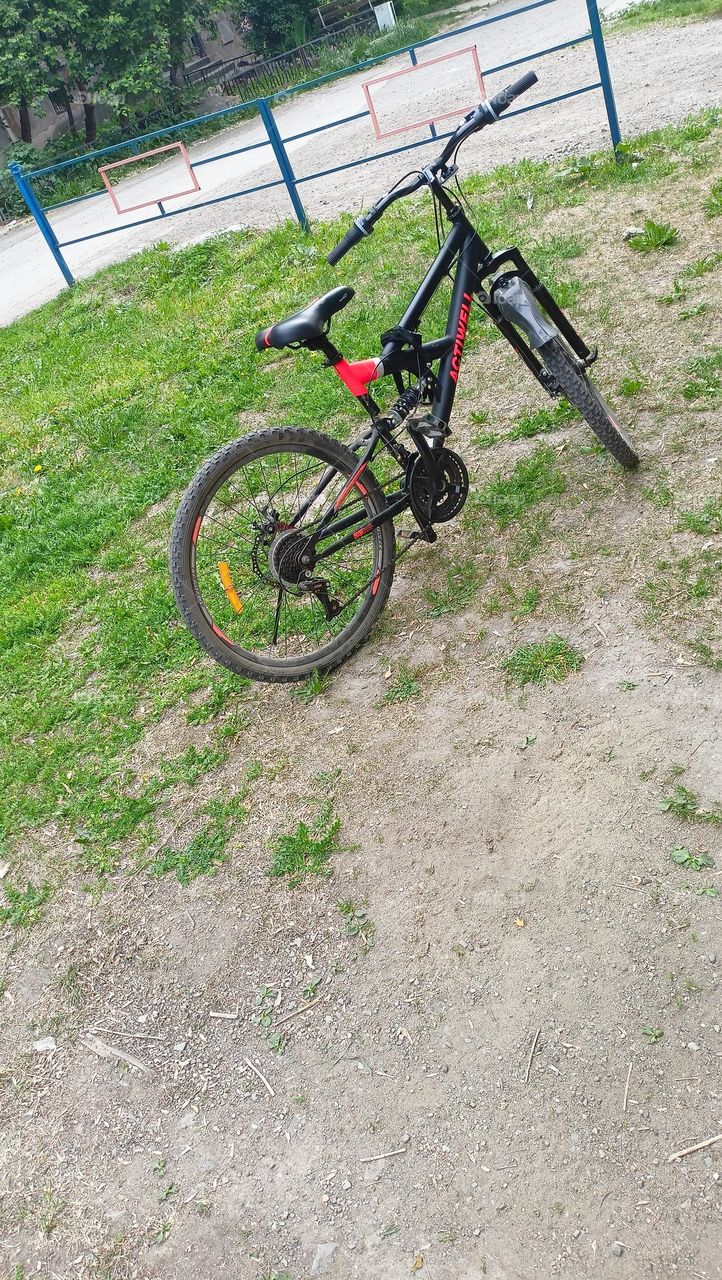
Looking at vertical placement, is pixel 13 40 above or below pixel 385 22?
above

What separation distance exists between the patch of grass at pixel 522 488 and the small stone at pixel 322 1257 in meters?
2.80

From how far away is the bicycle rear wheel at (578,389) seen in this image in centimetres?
367

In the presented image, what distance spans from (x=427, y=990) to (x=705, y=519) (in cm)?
209

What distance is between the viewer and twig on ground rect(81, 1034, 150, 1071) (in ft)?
8.95

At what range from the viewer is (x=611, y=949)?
2.45 meters

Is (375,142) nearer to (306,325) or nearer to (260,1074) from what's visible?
(306,325)

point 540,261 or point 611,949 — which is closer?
point 611,949

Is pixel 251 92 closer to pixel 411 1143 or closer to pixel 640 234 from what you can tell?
pixel 640 234

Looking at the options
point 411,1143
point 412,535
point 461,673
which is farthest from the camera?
point 412,535

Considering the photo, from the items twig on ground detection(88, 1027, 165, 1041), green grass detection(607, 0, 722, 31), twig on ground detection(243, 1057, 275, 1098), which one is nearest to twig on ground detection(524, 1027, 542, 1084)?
twig on ground detection(243, 1057, 275, 1098)

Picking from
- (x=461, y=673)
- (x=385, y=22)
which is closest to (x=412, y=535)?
(x=461, y=673)

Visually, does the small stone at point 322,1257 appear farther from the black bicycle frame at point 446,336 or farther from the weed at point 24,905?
the black bicycle frame at point 446,336

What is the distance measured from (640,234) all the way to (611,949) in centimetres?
512

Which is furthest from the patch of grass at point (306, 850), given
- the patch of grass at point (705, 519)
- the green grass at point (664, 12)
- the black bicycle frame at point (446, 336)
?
the green grass at point (664, 12)
